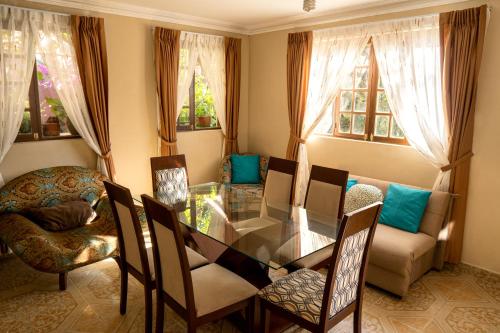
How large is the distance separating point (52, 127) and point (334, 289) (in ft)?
10.6

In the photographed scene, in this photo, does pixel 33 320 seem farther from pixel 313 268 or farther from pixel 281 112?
pixel 281 112

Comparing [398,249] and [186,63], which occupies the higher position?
[186,63]

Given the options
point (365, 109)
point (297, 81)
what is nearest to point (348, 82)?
point (365, 109)

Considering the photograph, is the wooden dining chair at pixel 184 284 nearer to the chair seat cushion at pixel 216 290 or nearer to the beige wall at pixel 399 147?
the chair seat cushion at pixel 216 290

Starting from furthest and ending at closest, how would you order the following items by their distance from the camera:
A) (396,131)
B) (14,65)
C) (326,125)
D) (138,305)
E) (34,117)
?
1. (326,125)
2. (396,131)
3. (34,117)
4. (14,65)
5. (138,305)

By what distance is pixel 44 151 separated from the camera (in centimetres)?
365

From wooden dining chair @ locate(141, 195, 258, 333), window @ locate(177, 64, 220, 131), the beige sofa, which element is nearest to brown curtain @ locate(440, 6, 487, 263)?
the beige sofa

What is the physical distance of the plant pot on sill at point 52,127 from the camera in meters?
3.68

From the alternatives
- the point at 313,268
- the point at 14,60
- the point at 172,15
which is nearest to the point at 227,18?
the point at 172,15

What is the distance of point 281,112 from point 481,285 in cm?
301

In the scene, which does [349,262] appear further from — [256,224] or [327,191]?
[327,191]

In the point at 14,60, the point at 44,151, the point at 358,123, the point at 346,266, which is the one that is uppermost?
the point at 14,60

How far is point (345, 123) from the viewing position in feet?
14.3

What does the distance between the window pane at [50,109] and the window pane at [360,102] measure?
3.16 m
